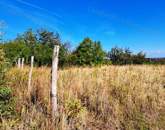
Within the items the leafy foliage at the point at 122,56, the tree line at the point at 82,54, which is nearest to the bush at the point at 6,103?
the tree line at the point at 82,54

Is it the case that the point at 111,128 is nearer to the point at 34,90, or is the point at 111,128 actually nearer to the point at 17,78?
the point at 34,90

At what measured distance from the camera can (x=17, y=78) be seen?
422 inches

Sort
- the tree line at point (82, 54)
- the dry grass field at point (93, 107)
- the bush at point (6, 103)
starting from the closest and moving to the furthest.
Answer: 1. the dry grass field at point (93, 107)
2. the bush at point (6, 103)
3. the tree line at point (82, 54)

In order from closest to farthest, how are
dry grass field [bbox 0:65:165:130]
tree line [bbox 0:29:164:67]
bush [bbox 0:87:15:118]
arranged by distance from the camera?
1. dry grass field [bbox 0:65:165:130]
2. bush [bbox 0:87:15:118]
3. tree line [bbox 0:29:164:67]

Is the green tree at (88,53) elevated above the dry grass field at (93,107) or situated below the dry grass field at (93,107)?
above

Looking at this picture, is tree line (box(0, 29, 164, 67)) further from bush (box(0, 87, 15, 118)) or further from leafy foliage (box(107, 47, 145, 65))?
bush (box(0, 87, 15, 118))

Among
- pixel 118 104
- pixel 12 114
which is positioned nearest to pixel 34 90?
pixel 12 114

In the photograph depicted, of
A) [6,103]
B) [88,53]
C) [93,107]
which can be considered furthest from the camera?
[88,53]

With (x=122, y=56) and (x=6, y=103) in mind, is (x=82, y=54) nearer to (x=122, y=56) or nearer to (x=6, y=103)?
(x=122, y=56)

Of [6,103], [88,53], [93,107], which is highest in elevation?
[88,53]

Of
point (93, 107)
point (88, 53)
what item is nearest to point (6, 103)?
point (93, 107)

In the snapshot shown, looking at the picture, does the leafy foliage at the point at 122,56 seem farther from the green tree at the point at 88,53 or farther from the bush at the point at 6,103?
the bush at the point at 6,103

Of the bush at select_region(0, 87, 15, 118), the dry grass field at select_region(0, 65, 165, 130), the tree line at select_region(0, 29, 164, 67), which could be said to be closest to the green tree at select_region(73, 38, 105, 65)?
the tree line at select_region(0, 29, 164, 67)

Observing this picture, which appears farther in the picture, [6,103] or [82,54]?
[82,54]
